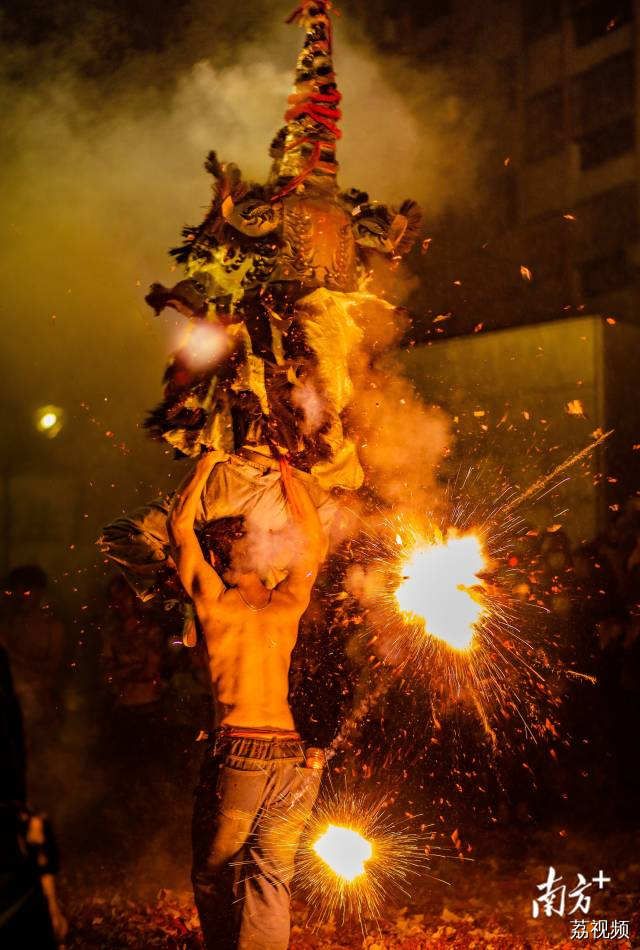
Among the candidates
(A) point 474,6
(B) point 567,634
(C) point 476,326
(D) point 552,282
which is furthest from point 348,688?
(A) point 474,6

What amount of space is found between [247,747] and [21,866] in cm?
104

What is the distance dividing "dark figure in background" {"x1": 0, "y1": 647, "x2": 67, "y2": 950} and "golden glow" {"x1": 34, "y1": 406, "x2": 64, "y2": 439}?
17.9ft

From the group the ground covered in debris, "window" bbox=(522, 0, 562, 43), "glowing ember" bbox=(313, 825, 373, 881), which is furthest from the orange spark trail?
"window" bbox=(522, 0, 562, 43)

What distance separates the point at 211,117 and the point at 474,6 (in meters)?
3.42

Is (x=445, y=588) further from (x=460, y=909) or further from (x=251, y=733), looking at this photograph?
(x=460, y=909)

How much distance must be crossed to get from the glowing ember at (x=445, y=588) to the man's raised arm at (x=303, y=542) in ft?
2.45

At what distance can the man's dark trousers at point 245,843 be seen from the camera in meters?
3.32

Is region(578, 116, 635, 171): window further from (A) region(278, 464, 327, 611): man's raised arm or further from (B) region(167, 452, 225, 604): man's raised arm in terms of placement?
(B) region(167, 452, 225, 604): man's raised arm

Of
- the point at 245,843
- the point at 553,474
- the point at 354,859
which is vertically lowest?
the point at 245,843

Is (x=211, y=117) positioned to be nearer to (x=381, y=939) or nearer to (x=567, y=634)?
(x=567, y=634)

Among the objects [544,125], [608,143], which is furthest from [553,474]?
[544,125]

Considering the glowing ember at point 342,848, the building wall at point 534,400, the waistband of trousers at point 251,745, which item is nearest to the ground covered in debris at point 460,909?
the glowing ember at point 342,848

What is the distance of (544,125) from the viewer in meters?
9.35

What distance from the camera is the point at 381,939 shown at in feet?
15.7
